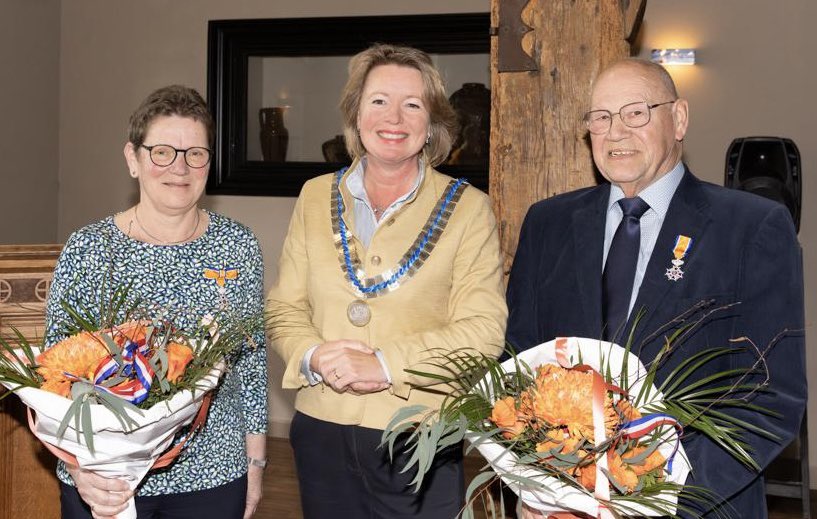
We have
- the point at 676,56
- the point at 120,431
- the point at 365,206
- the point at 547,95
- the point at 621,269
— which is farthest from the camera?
the point at 676,56

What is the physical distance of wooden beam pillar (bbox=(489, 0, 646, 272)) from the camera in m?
2.80

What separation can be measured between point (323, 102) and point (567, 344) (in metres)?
5.24

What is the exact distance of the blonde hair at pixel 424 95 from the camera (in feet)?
8.13

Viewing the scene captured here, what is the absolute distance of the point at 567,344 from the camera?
1863 millimetres

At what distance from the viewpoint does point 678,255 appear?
2104 millimetres

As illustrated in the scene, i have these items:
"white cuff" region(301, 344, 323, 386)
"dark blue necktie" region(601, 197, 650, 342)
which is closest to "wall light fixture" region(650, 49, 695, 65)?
"dark blue necktie" region(601, 197, 650, 342)

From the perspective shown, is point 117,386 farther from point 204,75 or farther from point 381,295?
point 204,75

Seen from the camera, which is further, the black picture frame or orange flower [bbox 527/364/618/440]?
the black picture frame

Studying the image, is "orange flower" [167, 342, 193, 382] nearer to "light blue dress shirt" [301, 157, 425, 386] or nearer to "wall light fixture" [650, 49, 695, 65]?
"light blue dress shirt" [301, 157, 425, 386]

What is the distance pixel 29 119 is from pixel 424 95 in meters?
5.45

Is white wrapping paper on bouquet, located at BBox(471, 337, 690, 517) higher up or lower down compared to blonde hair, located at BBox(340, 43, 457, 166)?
lower down

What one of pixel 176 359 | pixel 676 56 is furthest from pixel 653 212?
pixel 676 56

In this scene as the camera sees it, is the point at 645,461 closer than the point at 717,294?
Yes

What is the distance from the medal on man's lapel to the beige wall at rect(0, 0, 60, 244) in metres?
5.84
